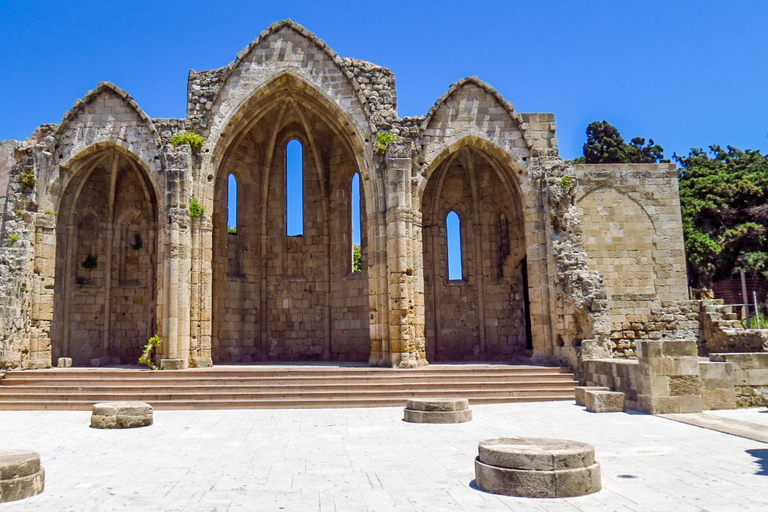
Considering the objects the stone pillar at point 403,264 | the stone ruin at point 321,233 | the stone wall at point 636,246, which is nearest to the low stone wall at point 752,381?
the stone ruin at point 321,233

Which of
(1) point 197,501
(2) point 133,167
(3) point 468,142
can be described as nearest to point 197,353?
(2) point 133,167

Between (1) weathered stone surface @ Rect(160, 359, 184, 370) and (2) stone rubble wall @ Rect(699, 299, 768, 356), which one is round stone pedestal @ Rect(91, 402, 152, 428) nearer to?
(1) weathered stone surface @ Rect(160, 359, 184, 370)

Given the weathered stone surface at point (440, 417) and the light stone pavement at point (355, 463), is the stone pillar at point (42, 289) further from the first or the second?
the weathered stone surface at point (440, 417)

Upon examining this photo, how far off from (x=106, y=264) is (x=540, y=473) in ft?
57.7

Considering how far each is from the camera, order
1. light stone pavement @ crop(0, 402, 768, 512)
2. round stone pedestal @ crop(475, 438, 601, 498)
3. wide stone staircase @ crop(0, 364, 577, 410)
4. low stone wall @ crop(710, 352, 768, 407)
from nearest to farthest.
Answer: light stone pavement @ crop(0, 402, 768, 512), round stone pedestal @ crop(475, 438, 601, 498), low stone wall @ crop(710, 352, 768, 407), wide stone staircase @ crop(0, 364, 577, 410)

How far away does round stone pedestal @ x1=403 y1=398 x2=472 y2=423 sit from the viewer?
10586 mm

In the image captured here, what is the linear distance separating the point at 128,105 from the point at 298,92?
4.84 metres

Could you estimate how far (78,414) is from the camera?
12.7m

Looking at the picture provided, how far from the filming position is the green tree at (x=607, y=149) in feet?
134

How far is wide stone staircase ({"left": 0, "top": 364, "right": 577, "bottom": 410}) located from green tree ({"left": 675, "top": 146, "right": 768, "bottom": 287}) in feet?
61.5

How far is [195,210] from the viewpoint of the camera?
1659 cm

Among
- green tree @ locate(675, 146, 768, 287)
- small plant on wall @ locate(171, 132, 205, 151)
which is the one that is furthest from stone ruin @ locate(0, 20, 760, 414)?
green tree @ locate(675, 146, 768, 287)

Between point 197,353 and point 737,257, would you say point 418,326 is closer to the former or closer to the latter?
point 197,353

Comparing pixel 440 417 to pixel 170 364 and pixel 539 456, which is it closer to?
pixel 539 456
